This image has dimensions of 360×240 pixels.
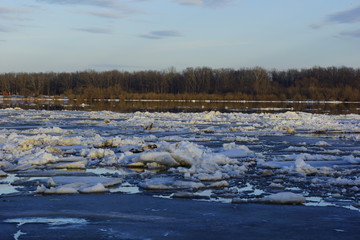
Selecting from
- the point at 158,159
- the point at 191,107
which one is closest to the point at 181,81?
the point at 191,107

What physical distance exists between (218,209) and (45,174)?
14.2 feet

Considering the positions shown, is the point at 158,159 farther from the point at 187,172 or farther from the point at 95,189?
the point at 95,189

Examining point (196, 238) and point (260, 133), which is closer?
point (196, 238)

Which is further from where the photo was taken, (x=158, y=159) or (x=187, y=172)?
(x=158, y=159)

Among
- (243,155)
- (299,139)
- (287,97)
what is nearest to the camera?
(243,155)

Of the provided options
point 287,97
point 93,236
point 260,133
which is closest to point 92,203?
point 93,236

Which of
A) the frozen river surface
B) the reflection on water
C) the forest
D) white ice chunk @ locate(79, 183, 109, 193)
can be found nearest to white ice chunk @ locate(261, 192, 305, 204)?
the frozen river surface

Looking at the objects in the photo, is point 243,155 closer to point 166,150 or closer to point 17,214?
point 166,150

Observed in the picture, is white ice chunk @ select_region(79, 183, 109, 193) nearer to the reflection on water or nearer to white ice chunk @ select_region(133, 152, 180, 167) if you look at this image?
white ice chunk @ select_region(133, 152, 180, 167)

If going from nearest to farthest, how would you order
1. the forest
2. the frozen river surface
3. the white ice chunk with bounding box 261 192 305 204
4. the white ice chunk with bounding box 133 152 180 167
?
the white ice chunk with bounding box 261 192 305 204, the frozen river surface, the white ice chunk with bounding box 133 152 180 167, the forest

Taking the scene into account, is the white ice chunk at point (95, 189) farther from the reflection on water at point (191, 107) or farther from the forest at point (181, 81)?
the forest at point (181, 81)

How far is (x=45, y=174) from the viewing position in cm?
953

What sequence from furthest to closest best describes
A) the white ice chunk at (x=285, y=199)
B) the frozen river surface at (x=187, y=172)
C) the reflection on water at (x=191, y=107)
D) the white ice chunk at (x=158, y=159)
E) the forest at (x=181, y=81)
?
the forest at (x=181, y=81)
the reflection on water at (x=191, y=107)
the white ice chunk at (x=158, y=159)
the frozen river surface at (x=187, y=172)
the white ice chunk at (x=285, y=199)

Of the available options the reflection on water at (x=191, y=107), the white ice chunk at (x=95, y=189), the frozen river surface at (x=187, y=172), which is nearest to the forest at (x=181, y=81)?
the reflection on water at (x=191, y=107)
